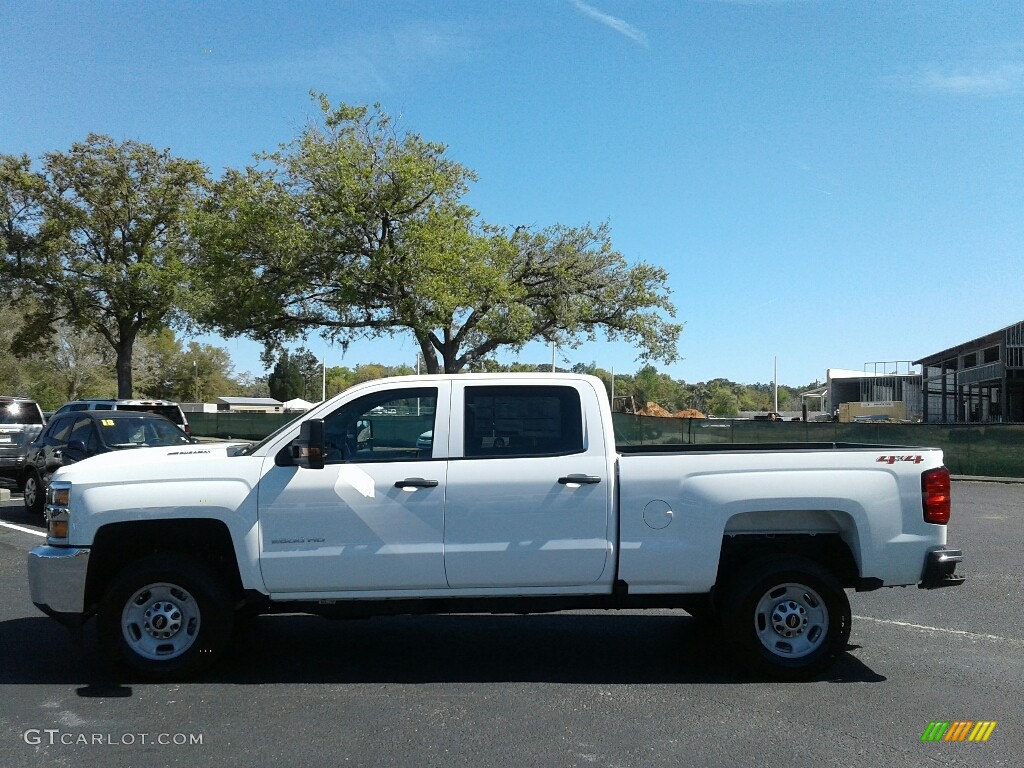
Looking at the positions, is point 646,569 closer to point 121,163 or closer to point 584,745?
point 584,745

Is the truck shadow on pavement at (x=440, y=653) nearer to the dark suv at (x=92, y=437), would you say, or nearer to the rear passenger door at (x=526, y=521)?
the rear passenger door at (x=526, y=521)

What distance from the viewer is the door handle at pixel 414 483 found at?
229 inches

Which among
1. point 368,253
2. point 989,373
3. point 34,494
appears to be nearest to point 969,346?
point 989,373

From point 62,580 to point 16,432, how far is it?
12207mm

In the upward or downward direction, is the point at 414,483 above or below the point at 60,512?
above

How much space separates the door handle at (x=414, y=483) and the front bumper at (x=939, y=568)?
3189mm

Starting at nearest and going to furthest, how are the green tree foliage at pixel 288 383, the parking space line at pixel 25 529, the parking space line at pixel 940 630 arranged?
the parking space line at pixel 940 630, the parking space line at pixel 25 529, the green tree foliage at pixel 288 383

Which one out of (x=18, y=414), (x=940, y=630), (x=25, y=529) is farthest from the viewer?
(x=18, y=414)

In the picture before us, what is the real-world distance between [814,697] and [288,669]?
340cm

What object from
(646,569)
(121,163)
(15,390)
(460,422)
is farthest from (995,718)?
(15,390)

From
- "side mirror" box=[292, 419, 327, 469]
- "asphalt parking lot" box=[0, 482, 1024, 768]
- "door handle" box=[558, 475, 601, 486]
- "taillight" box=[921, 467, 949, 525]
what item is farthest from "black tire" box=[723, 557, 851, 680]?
"side mirror" box=[292, 419, 327, 469]

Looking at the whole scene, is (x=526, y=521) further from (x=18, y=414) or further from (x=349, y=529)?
(x=18, y=414)

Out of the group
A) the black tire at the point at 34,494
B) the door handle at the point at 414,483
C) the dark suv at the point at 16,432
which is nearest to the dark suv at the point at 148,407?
the dark suv at the point at 16,432

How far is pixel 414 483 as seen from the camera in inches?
229
